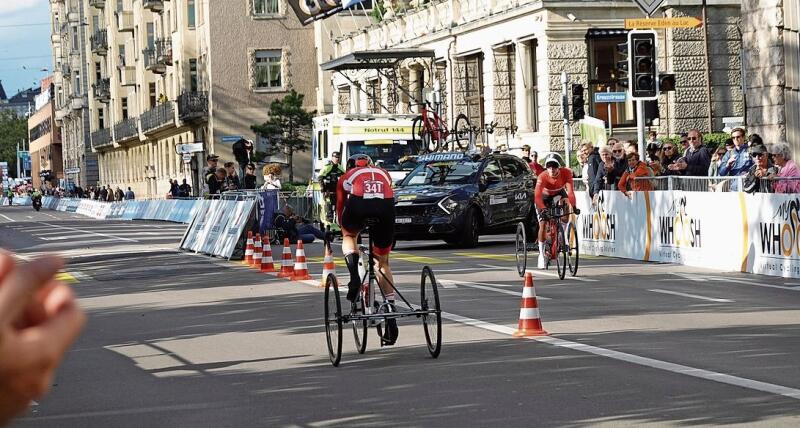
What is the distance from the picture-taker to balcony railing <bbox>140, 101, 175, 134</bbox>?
81.3 metres

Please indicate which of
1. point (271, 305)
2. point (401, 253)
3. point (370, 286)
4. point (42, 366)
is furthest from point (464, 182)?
point (42, 366)

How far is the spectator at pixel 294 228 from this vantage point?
30.9m

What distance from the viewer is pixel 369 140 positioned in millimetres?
35719

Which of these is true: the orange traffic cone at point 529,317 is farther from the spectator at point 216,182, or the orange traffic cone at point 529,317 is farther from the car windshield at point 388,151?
the car windshield at point 388,151

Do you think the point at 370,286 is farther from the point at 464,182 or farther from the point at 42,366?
the point at 464,182

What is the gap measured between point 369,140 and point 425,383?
85.7 ft

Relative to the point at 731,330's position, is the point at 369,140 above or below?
above

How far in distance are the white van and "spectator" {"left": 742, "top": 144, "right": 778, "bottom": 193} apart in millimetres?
15742

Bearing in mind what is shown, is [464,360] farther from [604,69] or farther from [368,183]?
[604,69]

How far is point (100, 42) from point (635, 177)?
90.8m

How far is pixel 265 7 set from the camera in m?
73.2

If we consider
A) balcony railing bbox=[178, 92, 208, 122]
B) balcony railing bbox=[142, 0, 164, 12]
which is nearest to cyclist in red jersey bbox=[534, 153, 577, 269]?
balcony railing bbox=[178, 92, 208, 122]

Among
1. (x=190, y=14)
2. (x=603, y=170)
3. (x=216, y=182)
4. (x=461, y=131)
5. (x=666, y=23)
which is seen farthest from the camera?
(x=190, y=14)

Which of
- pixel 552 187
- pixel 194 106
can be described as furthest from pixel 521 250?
pixel 194 106
